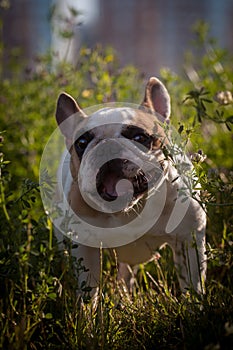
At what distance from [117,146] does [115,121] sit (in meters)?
0.18

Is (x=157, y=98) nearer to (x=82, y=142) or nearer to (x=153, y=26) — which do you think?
(x=82, y=142)

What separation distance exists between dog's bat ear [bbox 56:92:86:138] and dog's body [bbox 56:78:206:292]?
0.05 ft

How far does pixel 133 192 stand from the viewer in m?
2.30

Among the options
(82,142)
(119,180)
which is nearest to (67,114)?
(82,142)

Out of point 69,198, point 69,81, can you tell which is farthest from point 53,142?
point 69,198

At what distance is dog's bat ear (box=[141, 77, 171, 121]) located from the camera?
8.80 ft

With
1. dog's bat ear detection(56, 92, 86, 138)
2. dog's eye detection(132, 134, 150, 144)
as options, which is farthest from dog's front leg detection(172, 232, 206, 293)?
dog's bat ear detection(56, 92, 86, 138)

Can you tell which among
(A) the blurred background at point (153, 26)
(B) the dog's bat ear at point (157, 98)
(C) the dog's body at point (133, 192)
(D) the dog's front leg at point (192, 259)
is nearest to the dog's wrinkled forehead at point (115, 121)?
(C) the dog's body at point (133, 192)

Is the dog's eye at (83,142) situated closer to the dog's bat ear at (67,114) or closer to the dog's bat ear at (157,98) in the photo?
the dog's bat ear at (67,114)

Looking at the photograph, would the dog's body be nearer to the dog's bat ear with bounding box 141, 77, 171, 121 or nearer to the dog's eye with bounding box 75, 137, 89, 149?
the dog's eye with bounding box 75, 137, 89, 149

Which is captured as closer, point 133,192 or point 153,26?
point 133,192

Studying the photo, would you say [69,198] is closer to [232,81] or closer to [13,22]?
[232,81]

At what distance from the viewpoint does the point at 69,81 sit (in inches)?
147

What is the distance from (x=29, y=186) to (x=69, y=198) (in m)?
0.30
